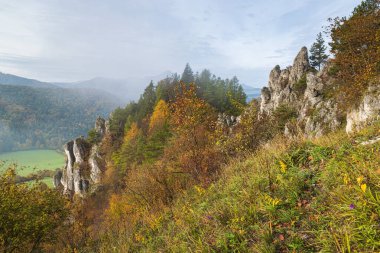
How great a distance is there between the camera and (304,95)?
121ft

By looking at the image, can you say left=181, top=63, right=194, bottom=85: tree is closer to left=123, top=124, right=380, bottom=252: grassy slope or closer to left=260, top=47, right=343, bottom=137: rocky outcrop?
left=260, top=47, right=343, bottom=137: rocky outcrop

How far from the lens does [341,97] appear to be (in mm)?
27344

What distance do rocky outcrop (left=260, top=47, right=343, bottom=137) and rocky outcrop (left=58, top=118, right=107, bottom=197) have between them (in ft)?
163

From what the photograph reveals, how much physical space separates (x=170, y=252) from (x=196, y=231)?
2.56 ft

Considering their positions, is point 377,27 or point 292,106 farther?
point 292,106

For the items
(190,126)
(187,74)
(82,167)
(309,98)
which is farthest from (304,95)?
(82,167)

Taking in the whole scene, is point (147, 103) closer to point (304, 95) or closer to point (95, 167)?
point (95, 167)

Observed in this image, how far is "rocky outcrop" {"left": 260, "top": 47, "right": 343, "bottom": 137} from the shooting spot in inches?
1122

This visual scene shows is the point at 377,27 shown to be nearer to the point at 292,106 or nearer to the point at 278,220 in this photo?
the point at 292,106

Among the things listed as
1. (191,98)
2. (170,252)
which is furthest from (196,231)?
(191,98)

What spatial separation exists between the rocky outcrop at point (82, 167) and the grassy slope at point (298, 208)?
63415mm

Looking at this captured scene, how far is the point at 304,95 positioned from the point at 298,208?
36820 mm

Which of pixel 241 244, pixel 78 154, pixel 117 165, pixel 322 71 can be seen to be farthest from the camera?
pixel 78 154

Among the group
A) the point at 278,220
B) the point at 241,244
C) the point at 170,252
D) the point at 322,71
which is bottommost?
the point at 170,252
